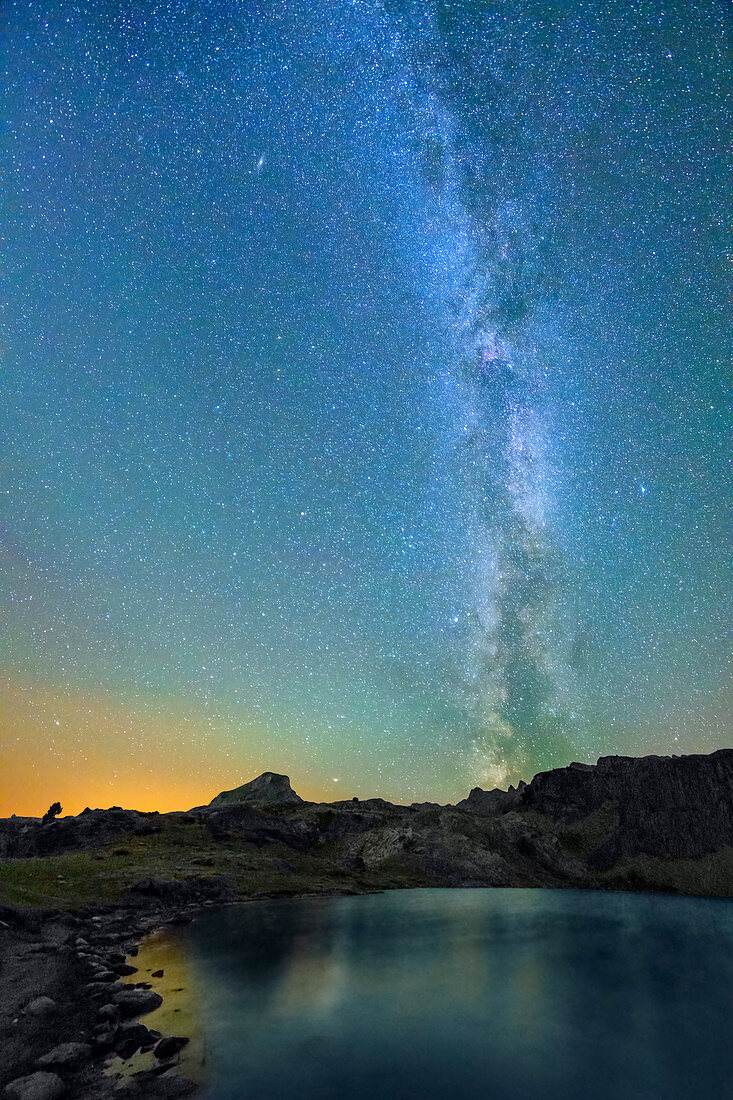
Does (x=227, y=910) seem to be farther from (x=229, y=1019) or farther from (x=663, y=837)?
(x=663, y=837)

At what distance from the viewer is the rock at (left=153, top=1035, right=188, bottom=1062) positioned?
20.1 meters

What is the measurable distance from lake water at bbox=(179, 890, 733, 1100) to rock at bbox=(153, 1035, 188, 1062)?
1362mm

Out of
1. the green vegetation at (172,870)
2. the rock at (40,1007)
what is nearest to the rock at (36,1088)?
the rock at (40,1007)

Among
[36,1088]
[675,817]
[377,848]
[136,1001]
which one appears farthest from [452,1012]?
[675,817]

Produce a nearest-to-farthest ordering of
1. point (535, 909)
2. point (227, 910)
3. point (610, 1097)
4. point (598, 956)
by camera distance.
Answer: point (610, 1097) → point (598, 956) → point (227, 910) → point (535, 909)

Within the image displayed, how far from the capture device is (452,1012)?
2845 cm

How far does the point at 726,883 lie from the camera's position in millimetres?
164875

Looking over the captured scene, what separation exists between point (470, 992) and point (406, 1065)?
1450 centimetres

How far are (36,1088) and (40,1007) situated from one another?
8829 mm

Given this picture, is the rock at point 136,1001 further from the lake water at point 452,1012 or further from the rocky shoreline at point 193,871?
the lake water at point 452,1012

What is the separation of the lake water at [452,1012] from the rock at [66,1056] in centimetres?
484

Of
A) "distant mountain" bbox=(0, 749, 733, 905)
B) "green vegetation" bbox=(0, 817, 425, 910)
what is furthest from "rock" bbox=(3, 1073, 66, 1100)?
"distant mountain" bbox=(0, 749, 733, 905)

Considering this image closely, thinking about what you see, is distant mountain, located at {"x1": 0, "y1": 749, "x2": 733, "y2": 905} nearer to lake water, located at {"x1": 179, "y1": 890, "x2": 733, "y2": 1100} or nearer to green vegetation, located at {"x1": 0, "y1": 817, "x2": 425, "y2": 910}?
green vegetation, located at {"x1": 0, "y1": 817, "x2": 425, "y2": 910}

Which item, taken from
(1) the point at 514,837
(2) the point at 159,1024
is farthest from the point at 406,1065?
(1) the point at 514,837
